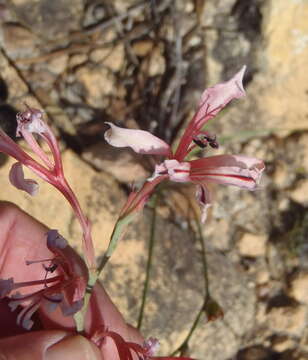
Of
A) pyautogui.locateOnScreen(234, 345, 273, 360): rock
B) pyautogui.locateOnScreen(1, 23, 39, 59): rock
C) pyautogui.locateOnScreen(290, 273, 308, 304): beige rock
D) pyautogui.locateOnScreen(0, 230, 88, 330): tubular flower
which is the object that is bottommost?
pyautogui.locateOnScreen(234, 345, 273, 360): rock

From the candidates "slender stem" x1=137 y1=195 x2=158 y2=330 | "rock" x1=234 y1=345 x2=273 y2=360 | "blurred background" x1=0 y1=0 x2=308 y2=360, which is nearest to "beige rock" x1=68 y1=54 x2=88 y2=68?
"blurred background" x1=0 y1=0 x2=308 y2=360

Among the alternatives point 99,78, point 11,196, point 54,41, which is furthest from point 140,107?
point 11,196

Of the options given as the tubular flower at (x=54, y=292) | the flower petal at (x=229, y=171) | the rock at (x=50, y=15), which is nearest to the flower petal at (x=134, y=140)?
the flower petal at (x=229, y=171)

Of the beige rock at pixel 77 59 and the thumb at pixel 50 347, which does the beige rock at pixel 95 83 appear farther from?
the thumb at pixel 50 347

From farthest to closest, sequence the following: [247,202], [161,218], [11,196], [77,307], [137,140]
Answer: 1. [247,202]
2. [161,218]
3. [11,196]
4. [77,307]
5. [137,140]

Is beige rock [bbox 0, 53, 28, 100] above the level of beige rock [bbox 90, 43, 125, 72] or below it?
above

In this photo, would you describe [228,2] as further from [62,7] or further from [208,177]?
[208,177]

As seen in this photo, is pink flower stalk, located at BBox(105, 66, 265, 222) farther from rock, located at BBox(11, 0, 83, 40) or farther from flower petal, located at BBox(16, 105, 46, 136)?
rock, located at BBox(11, 0, 83, 40)
